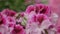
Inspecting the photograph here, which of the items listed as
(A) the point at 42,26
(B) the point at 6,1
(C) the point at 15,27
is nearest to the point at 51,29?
(A) the point at 42,26

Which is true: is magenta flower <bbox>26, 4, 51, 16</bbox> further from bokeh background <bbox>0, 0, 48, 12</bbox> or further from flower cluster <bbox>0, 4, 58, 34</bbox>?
bokeh background <bbox>0, 0, 48, 12</bbox>

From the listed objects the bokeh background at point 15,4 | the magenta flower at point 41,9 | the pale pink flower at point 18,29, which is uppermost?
the magenta flower at point 41,9

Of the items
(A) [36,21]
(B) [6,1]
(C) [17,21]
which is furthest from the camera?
(B) [6,1]

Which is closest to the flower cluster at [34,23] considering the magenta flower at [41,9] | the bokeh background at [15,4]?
the magenta flower at [41,9]

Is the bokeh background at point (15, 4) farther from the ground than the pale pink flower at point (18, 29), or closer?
closer

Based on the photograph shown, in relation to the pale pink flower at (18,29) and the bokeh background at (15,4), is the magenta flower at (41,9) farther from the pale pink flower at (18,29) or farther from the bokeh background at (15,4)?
the bokeh background at (15,4)

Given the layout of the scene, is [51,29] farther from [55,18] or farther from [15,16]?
[15,16]

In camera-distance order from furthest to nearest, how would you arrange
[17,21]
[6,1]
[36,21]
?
[6,1], [17,21], [36,21]

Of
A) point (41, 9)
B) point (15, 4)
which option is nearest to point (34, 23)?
point (41, 9)

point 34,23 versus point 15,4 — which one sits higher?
point 34,23

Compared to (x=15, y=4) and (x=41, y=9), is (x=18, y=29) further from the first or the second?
(x=15, y=4)

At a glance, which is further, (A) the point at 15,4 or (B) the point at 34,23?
(A) the point at 15,4
